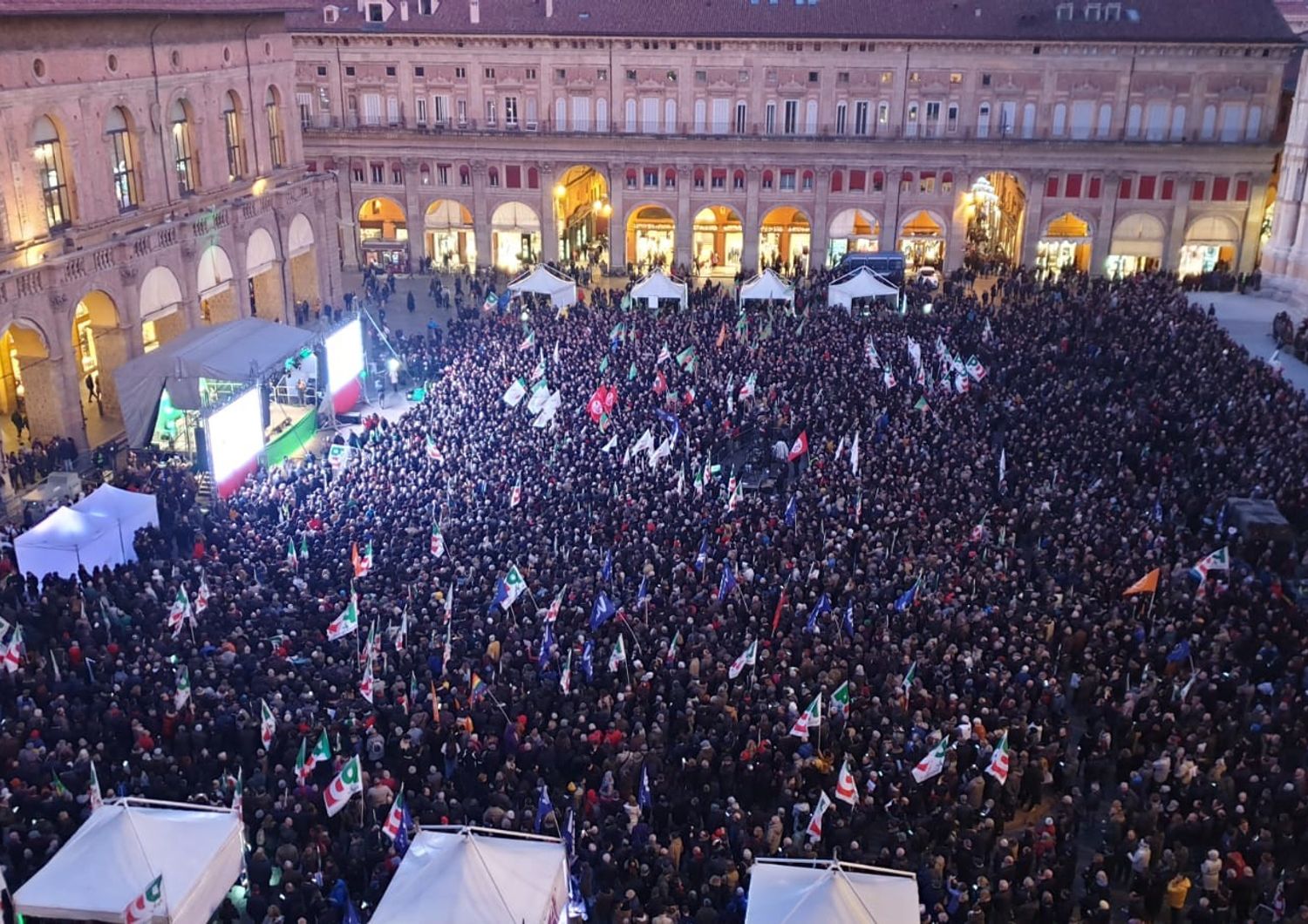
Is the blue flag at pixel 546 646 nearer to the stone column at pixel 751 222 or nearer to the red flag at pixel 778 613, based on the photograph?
the red flag at pixel 778 613

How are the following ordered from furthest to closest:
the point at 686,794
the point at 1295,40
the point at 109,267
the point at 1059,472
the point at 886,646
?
the point at 1295,40 → the point at 109,267 → the point at 1059,472 → the point at 886,646 → the point at 686,794

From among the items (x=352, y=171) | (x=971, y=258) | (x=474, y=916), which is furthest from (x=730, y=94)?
(x=474, y=916)

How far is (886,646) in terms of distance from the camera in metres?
22.0

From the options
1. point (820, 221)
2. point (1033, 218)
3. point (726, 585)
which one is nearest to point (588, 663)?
point (726, 585)

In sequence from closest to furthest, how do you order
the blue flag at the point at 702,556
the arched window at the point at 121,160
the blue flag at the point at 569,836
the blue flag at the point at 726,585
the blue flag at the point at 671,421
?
the blue flag at the point at 569,836 < the blue flag at the point at 726,585 < the blue flag at the point at 702,556 < the blue flag at the point at 671,421 < the arched window at the point at 121,160

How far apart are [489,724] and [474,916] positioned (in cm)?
504

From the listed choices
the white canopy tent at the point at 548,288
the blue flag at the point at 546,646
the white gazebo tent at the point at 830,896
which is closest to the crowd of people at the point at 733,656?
the blue flag at the point at 546,646

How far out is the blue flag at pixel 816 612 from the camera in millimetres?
22719

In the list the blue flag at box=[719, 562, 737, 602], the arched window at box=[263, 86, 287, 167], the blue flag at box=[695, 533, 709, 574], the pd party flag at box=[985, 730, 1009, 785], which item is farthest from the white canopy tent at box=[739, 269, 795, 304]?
the pd party flag at box=[985, 730, 1009, 785]

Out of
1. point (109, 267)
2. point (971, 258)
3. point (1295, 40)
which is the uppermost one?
point (1295, 40)

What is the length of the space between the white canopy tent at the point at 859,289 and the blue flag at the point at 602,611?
28160 mm

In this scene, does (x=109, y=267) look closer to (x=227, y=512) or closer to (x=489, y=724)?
(x=227, y=512)

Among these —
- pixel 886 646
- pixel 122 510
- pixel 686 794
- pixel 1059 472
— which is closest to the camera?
pixel 686 794

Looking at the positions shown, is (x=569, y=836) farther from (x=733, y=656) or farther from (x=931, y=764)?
(x=733, y=656)
